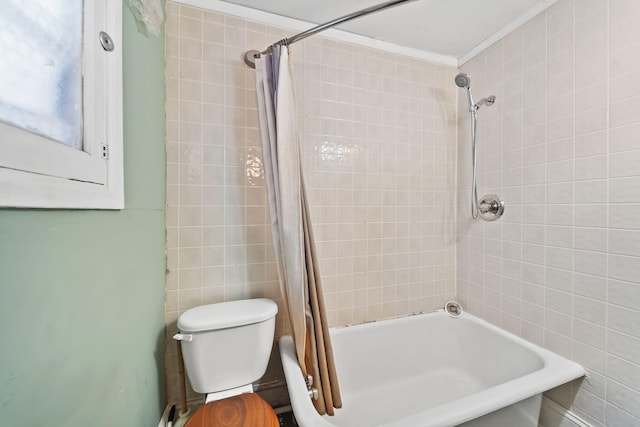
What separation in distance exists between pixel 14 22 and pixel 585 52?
1.86 meters

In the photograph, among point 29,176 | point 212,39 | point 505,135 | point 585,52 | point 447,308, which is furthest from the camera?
point 447,308

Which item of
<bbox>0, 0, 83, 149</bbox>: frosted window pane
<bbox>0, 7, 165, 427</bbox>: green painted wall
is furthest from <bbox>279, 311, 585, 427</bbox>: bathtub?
<bbox>0, 0, 83, 149</bbox>: frosted window pane

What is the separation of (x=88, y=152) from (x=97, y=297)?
0.36m

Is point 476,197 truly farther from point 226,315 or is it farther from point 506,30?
point 226,315

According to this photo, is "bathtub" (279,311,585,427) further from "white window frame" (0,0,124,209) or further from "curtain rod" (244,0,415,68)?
"curtain rod" (244,0,415,68)

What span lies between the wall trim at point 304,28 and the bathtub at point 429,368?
1725 mm

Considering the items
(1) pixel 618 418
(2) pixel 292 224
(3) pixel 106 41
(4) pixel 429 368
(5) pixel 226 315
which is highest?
(3) pixel 106 41

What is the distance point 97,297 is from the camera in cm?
60

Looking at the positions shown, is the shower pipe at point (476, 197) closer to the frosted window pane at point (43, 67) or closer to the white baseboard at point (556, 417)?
the white baseboard at point (556, 417)

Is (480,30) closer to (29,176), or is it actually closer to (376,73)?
(376,73)

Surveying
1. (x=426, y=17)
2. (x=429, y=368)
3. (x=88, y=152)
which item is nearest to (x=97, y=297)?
(x=88, y=152)

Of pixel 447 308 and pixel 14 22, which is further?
pixel 447 308

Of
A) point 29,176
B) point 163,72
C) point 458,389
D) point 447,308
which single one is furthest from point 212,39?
point 458,389

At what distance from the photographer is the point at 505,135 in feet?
4.57
